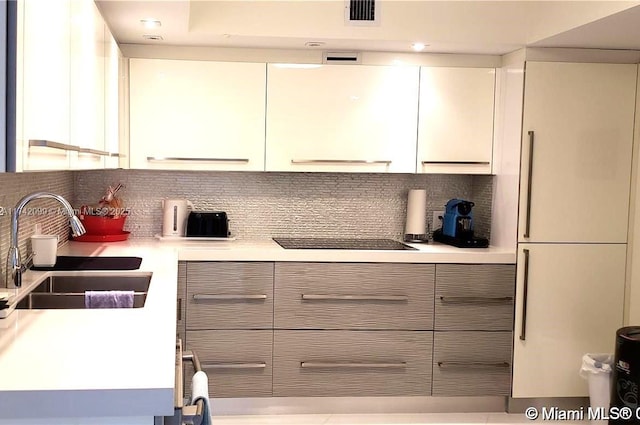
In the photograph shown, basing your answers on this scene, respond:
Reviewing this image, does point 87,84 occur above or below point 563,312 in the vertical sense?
above

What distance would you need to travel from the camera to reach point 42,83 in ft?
5.38

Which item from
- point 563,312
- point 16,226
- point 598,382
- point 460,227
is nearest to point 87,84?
point 16,226

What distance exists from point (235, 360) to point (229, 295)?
0.32 m

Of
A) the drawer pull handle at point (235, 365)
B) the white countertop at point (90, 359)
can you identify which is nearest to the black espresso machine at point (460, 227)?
the drawer pull handle at point (235, 365)

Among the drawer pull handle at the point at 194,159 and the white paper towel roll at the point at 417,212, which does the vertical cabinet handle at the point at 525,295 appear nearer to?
the white paper towel roll at the point at 417,212

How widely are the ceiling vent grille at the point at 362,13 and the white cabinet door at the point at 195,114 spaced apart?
1.77 ft

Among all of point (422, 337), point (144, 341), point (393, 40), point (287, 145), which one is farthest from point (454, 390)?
point (144, 341)

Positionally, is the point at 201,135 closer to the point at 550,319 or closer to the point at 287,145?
the point at 287,145

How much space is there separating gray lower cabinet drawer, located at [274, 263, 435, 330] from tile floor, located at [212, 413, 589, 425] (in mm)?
460

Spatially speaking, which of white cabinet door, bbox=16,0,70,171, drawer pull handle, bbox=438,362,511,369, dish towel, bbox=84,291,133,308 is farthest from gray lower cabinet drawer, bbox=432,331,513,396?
white cabinet door, bbox=16,0,70,171

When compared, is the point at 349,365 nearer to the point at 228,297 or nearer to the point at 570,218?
the point at 228,297

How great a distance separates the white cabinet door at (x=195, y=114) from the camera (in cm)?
368

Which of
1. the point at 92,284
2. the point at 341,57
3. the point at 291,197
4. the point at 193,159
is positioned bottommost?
the point at 92,284

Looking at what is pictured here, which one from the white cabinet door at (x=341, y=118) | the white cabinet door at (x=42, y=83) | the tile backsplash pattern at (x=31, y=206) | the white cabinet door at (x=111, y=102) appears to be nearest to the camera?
the white cabinet door at (x=42, y=83)
